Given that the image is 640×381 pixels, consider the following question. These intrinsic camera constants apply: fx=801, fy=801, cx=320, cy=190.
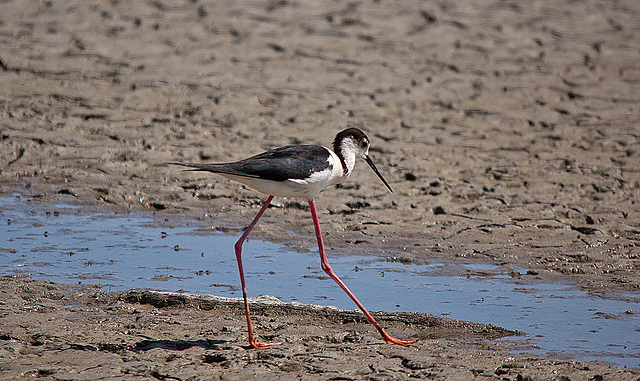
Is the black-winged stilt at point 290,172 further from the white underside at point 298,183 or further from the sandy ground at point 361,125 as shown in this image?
the sandy ground at point 361,125

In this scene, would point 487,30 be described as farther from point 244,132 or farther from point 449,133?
point 244,132

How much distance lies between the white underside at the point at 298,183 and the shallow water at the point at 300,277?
87 centimetres

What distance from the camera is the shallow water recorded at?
528 centimetres

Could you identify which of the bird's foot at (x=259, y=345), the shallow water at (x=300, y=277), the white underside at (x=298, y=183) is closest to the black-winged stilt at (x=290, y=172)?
the white underside at (x=298, y=183)

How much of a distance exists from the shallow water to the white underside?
87 cm

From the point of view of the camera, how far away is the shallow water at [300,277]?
17.3 feet

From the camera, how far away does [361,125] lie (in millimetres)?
9984

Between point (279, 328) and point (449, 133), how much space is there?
17.4ft

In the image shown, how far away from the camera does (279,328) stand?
513cm

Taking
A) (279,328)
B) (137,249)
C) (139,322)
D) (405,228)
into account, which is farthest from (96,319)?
(405,228)

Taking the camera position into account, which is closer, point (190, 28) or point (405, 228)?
point (405, 228)

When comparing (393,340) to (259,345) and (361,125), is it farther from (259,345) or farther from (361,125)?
(361,125)

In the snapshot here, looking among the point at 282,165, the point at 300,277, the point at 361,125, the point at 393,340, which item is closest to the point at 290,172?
the point at 282,165

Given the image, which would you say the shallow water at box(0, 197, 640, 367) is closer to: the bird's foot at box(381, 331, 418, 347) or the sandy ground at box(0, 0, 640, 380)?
the sandy ground at box(0, 0, 640, 380)
